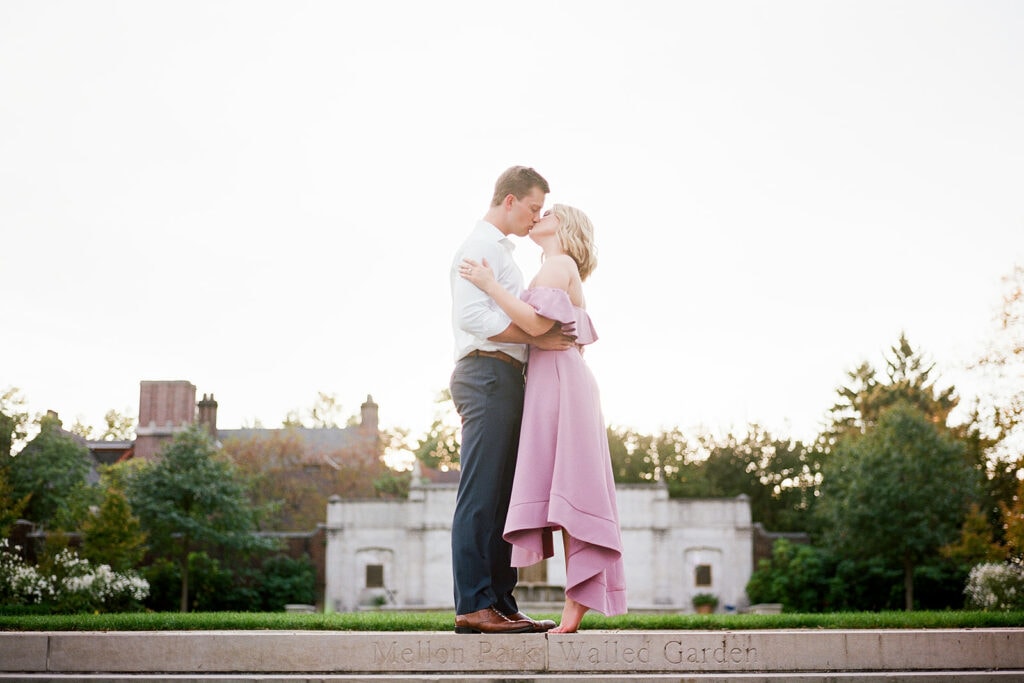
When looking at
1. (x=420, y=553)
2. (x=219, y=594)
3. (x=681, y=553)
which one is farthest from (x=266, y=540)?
(x=681, y=553)

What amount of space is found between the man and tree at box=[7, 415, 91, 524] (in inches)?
1483

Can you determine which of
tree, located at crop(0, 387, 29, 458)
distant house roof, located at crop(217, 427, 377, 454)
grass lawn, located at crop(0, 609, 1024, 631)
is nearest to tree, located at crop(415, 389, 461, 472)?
distant house roof, located at crop(217, 427, 377, 454)

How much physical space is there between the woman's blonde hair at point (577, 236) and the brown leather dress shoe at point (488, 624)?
6.93 ft

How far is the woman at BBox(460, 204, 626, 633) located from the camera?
609 centimetres

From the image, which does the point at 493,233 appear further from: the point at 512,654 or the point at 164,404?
the point at 164,404

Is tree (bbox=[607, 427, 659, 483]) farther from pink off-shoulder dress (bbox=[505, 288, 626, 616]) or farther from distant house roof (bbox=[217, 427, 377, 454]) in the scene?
pink off-shoulder dress (bbox=[505, 288, 626, 616])

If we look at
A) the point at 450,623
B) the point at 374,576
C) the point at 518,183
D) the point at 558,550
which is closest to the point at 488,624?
the point at 518,183

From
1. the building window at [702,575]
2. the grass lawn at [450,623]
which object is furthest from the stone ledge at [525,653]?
the building window at [702,575]

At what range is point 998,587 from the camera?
2192 cm

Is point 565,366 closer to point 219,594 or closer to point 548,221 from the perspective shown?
point 548,221

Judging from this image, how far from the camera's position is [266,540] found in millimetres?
41719

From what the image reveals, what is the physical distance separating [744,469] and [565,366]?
49051 millimetres

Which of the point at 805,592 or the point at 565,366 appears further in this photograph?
the point at 805,592

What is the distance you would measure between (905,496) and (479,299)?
3319 cm
